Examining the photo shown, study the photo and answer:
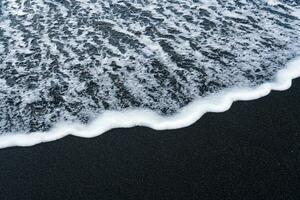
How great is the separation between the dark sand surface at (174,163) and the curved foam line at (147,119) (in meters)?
0.08

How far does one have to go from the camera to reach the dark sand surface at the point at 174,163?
8.34 feet

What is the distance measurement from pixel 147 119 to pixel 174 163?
2.06 feet

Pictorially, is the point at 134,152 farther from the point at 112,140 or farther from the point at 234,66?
the point at 234,66

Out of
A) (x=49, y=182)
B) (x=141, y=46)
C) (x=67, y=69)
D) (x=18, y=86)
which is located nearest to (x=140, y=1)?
(x=141, y=46)

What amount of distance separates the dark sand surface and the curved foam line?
0.08m

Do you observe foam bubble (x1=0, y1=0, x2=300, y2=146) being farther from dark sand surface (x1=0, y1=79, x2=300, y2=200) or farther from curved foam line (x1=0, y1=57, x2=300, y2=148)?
dark sand surface (x1=0, y1=79, x2=300, y2=200)

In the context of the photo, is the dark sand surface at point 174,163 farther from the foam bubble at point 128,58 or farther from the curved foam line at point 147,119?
the foam bubble at point 128,58

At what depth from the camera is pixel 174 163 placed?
2.76 metres

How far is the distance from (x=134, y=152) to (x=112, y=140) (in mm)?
254

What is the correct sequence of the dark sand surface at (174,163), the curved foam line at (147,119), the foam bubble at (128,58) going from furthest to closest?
the foam bubble at (128,58), the curved foam line at (147,119), the dark sand surface at (174,163)

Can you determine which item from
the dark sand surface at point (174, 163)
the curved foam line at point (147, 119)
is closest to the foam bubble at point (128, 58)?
the curved foam line at point (147, 119)

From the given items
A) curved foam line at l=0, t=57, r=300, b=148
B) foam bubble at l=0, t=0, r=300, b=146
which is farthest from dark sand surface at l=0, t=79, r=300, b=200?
foam bubble at l=0, t=0, r=300, b=146

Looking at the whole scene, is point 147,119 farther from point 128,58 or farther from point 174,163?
point 128,58

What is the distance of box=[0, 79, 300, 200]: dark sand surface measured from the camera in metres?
2.54
